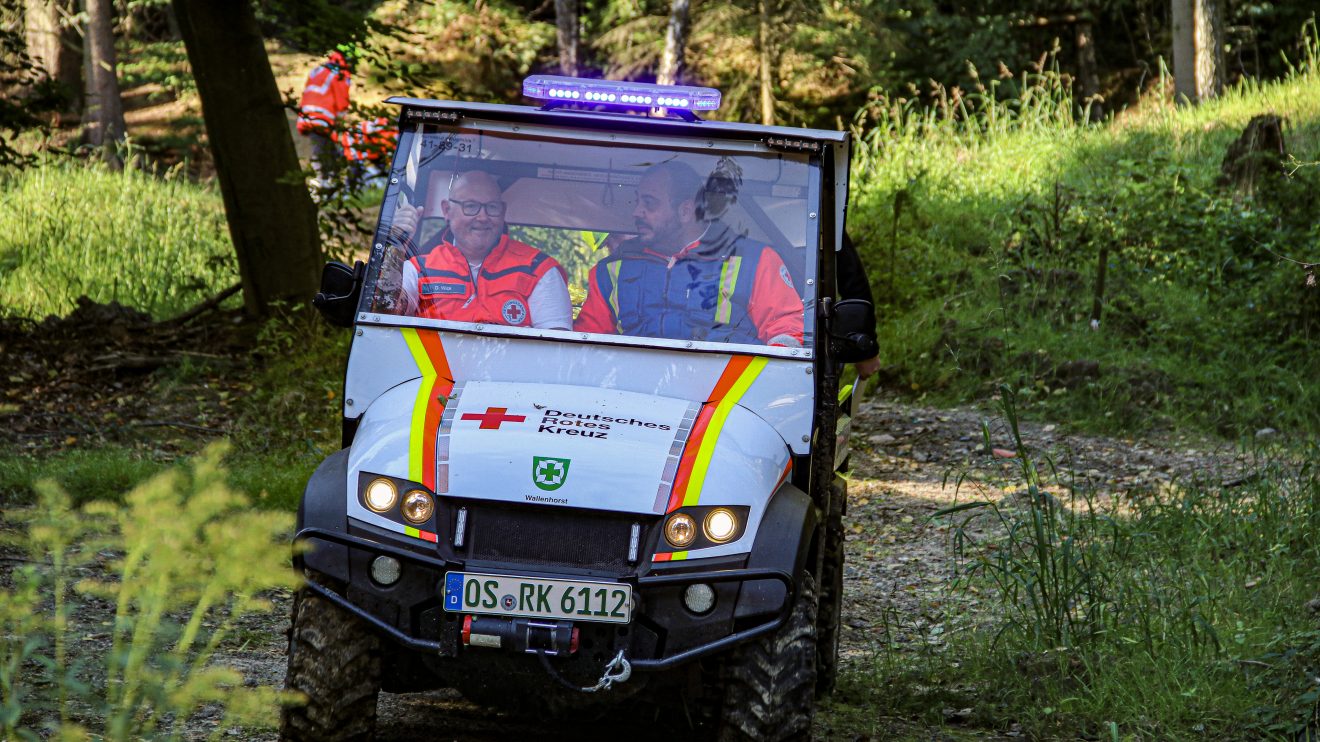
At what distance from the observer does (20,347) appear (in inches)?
433

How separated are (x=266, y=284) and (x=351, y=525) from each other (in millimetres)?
7332

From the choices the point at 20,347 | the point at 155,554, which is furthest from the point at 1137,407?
the point at 155,554

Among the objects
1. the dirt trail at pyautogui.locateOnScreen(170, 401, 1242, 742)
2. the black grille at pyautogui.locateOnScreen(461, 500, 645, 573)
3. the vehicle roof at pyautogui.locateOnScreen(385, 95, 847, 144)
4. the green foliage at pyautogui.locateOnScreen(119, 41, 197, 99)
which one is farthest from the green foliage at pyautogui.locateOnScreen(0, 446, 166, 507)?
the green foliage at pyautogui.locateOnScreen(119, 41, 197, 99)

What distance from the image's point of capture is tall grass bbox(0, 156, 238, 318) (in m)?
12.9

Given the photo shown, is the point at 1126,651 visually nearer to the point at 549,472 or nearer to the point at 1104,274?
the point at 549,472

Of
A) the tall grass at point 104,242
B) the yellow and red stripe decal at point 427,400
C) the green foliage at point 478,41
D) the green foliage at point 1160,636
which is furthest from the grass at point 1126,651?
the green foliage at point 478,41

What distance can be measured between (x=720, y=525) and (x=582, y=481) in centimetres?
39

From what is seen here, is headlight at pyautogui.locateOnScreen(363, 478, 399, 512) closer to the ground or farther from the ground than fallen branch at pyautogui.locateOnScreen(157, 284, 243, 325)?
farther from the ground

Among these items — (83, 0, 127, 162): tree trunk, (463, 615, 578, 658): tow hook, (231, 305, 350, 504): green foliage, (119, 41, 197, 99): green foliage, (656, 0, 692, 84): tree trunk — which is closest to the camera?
(463, 615, 578, 658): tow hook

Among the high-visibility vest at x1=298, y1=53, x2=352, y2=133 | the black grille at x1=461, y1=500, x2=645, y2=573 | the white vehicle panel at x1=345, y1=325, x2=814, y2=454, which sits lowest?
the black grille at x1=461, y1=500, x2=645, y2=573

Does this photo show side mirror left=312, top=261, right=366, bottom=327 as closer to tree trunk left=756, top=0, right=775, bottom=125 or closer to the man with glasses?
the man with glasses

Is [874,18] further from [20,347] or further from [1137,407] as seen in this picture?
[20,347]

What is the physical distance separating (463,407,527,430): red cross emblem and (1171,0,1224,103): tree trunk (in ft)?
55.5

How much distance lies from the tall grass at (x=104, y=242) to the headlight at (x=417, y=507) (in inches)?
343
